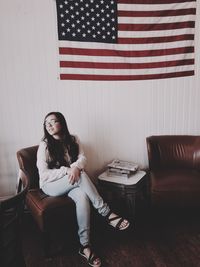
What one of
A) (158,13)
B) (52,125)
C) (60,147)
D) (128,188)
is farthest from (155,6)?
(128,188)

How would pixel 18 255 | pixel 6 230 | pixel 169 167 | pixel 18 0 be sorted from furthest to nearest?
→ pixel 169 167 → pixel 18 0 → pixel 18 255 → pixel 6 230

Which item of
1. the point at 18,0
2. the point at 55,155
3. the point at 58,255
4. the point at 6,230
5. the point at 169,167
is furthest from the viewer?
the point at 169,167

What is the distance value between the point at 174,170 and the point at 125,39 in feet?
5.02

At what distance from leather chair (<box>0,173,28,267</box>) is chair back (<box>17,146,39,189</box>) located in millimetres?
985

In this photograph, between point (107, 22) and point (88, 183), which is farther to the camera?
point (107, 22)

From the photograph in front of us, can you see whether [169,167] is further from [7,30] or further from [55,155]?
[7,30]

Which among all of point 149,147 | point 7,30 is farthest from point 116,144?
point 7,30

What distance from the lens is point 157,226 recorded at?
2.43 meters

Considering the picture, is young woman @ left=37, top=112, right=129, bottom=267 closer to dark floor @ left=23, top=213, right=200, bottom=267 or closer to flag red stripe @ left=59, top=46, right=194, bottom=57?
dark floor @ left=23, top=213, right=200, bottom=267

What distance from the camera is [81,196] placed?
208 centimetres

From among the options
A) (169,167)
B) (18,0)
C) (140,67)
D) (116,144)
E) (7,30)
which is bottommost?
(169,167)

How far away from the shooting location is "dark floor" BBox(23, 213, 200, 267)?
6.44ft

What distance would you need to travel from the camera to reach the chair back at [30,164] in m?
2.28

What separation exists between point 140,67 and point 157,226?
1.72 metres
